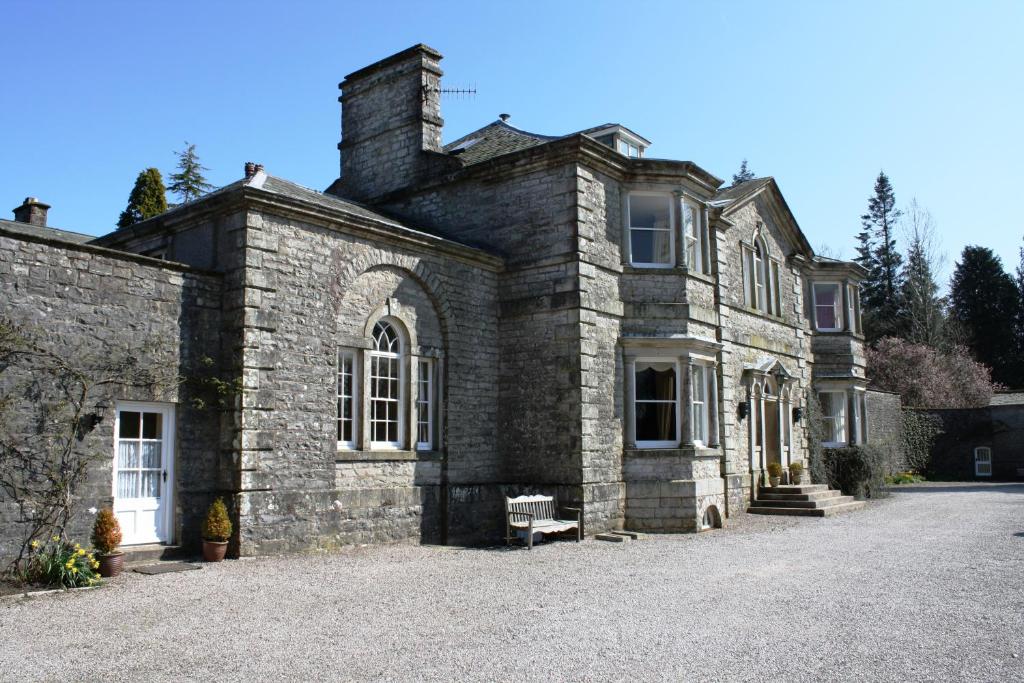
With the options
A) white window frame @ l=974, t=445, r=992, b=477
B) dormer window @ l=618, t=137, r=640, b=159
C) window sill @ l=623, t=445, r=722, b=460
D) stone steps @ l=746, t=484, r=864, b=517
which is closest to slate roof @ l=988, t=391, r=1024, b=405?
white window frame @ l=974, t=445, r=992, b=477

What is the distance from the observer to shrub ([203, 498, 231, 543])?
1127 cm

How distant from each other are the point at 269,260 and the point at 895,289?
159 feet

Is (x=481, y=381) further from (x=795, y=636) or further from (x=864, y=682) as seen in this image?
(x=864, y=682)

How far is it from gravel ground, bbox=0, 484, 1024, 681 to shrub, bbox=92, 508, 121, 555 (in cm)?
55

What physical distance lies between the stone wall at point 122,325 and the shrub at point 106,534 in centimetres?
35

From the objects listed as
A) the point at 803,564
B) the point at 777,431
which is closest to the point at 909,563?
the point at 803,564

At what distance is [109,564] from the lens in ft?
33.6

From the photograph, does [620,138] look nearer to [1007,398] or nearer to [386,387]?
[386,387]

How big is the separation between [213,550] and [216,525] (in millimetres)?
334

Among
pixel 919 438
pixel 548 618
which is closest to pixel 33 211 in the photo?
pixel 548 618

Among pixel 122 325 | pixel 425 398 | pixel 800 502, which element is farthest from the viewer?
pixel 800 502

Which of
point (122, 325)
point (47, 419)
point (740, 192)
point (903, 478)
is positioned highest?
point (740, 192)

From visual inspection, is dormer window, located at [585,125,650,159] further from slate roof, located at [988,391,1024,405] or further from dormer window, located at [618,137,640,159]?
slate roof, located at [988,391,1024,405]

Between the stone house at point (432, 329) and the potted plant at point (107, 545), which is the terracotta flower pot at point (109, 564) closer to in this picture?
the potted plant at point (107, 545)
